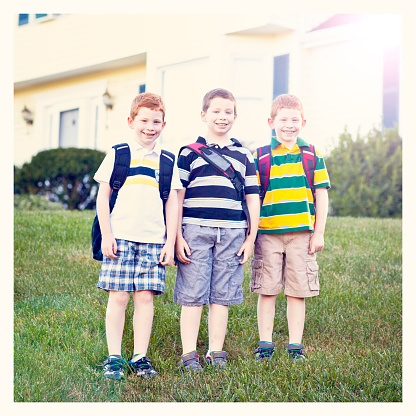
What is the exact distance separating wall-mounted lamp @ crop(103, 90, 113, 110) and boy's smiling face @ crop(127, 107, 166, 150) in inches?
327

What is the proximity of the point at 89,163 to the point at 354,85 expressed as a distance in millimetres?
4722

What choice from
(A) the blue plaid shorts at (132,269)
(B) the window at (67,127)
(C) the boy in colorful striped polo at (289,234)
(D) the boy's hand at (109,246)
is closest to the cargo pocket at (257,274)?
(C) the boy in colorful striped polo at (289,234)

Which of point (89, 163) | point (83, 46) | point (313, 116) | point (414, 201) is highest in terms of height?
point (83, 46)

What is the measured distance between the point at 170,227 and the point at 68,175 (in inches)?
245

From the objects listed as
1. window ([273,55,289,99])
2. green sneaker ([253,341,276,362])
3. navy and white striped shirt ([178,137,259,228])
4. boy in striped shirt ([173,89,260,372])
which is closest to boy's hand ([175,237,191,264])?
boy in striped shirt ([173,89,260,372])

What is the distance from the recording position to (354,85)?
9172 mm

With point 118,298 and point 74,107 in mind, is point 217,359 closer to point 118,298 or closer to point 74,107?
point 118,298

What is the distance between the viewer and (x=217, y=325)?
9.78ft

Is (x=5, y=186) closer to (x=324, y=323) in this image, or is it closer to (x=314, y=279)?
(x=314, y=279)

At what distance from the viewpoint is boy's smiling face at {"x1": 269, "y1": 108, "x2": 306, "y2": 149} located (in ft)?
10.4

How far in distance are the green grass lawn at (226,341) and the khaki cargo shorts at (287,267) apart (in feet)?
1.28

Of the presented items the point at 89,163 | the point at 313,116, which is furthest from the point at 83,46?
the point at 313,116

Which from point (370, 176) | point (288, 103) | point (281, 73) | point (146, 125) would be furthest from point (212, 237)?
point (281, 73)

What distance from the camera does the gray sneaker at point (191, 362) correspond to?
290 cm
